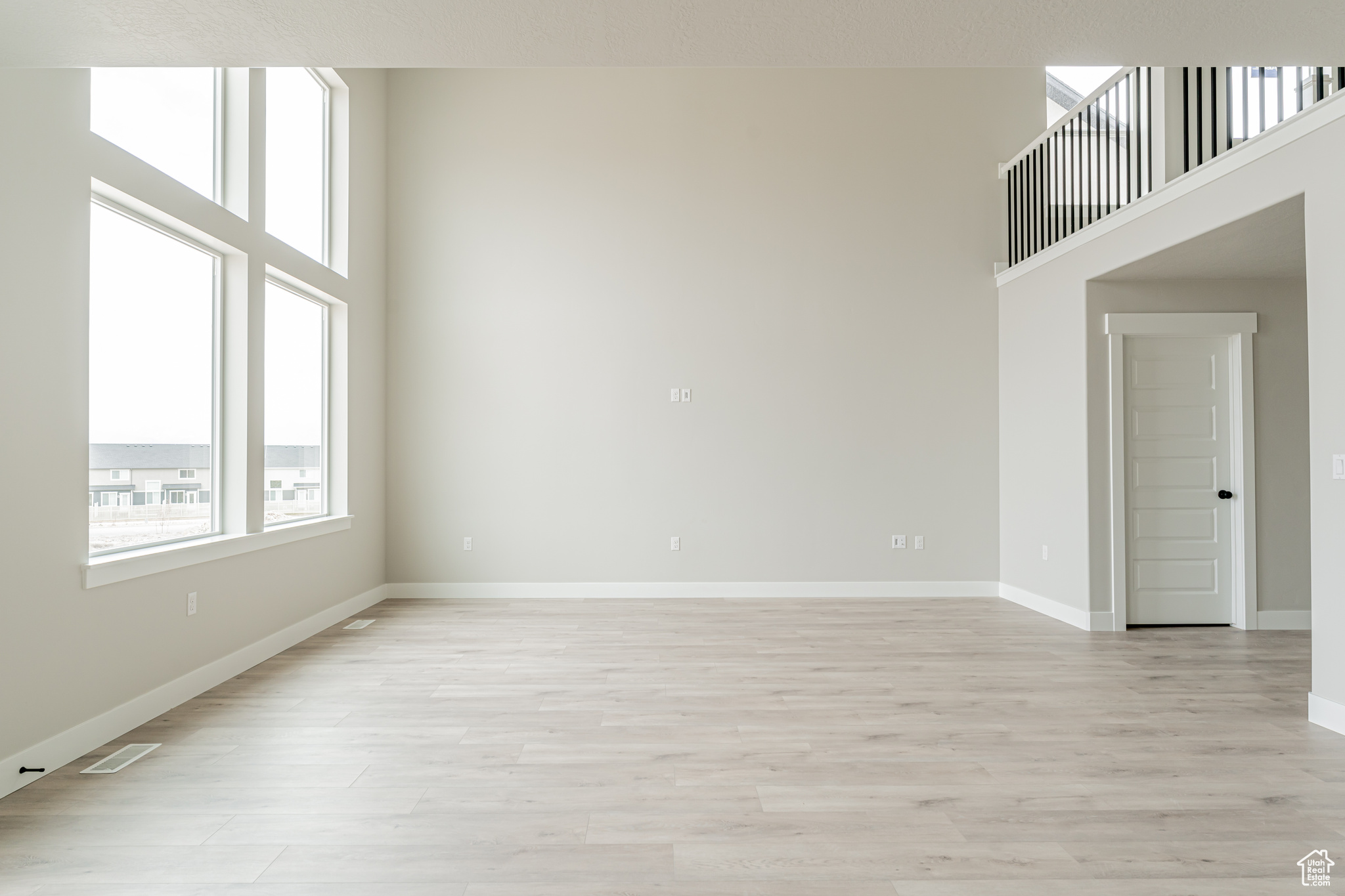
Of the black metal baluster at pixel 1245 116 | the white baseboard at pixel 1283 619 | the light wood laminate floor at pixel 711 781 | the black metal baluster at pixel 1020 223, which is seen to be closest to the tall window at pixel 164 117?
the light wood laminate floor at pixel 711 781

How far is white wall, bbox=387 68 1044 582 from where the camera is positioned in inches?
Answer: 244

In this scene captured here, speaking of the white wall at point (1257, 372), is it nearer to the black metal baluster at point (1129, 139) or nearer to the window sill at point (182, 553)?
the black metal baluster at point (1129, 139)

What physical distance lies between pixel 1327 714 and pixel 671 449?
4380 mm

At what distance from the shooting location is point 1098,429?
4945mm

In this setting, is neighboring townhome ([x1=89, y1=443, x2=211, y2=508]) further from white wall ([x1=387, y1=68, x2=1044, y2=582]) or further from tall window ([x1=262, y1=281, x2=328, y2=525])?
white wall ([x1=387, y1=68, x2=1044, y2=582])

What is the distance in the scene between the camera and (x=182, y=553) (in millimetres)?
3428

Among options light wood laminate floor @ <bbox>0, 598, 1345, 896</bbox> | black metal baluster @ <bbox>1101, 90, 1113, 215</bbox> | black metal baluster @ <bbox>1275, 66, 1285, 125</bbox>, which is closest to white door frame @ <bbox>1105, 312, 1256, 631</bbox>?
light wood laminate floor @ <bbox>0, 598, 1345, 896</bbox>

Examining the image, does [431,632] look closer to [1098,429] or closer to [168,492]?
[168,492]

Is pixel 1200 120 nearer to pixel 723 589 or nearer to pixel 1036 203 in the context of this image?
Result: pixel 1036 203

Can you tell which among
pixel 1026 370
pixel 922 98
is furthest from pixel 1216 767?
pixel 922 98

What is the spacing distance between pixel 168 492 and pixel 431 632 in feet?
6.33

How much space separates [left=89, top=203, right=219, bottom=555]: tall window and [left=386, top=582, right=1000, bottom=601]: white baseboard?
2.53 meters

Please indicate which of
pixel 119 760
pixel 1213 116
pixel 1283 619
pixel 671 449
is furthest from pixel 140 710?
pixel 1283 619
